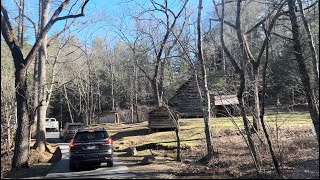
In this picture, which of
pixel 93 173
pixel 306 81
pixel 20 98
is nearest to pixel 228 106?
pixel 93 173

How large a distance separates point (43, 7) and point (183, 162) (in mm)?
14287

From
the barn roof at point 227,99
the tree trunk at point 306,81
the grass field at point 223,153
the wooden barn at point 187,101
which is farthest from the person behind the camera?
the wooden barn at point 187,101

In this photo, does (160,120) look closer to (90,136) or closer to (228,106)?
Result: (228,106)

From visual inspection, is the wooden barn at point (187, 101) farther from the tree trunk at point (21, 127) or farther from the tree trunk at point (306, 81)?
the tree trunk at point (306, 81)

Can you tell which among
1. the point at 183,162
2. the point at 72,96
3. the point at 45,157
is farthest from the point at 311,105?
the point at 72,96

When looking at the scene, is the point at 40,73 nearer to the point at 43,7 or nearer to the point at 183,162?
the point at 43,7

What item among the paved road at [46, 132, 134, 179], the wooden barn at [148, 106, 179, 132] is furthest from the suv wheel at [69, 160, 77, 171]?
the wooden barn at [148, 106, 179, 132]

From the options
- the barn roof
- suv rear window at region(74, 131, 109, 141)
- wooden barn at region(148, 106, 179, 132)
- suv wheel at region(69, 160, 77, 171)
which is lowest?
suv wheel at region(69, 160, 77, 171)

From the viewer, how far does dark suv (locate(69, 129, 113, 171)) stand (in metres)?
16.0

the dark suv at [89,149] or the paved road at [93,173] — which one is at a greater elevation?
the dark suv at [89,149]

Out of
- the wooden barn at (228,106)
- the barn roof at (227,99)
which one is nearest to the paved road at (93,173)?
the wooden barn at (228,106)

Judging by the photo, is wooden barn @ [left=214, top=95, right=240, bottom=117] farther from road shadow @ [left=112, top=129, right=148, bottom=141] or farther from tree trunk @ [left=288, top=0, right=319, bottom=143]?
road shadow @ [left=112, top=129, right=148, bottom=141]

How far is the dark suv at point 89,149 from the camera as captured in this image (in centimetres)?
1602

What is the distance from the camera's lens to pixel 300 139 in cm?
2003
